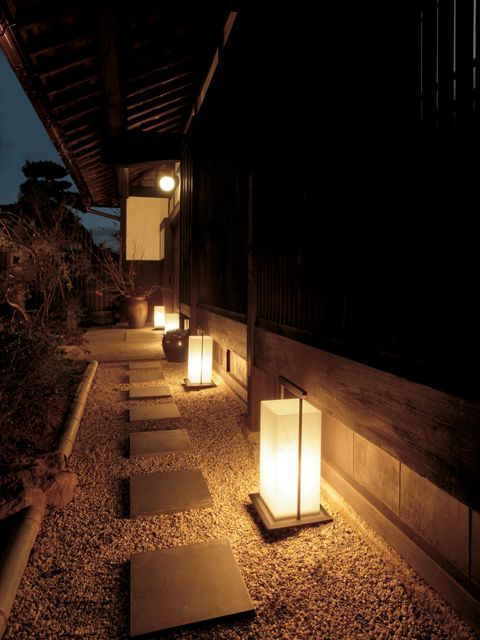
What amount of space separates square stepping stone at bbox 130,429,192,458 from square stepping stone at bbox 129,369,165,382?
2721 mm

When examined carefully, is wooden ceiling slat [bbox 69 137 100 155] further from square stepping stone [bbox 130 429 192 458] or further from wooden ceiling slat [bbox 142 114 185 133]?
square stepping stone [bbox 130 429 192 458]

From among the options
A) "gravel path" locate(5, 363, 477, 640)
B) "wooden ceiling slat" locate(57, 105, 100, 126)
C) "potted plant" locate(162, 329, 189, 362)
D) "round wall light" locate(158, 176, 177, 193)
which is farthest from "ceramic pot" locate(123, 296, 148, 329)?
"gravel path" locate(5, 363, 477, 640)

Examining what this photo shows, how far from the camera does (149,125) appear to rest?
10.2 m

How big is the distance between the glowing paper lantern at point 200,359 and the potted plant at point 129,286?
9.06 m

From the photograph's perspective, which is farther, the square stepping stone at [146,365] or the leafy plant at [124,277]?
the leafy plant at [124,277]

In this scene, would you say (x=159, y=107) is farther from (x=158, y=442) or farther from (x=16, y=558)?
(x=16, y=558)

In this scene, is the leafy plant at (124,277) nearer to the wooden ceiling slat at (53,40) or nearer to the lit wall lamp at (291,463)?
the wooden ceiling slat at (53,40)

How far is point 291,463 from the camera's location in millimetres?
2967

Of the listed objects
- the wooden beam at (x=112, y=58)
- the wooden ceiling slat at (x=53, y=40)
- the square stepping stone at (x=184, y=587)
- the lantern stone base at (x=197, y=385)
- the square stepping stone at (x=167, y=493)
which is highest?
the wooden ceiling slat at (x=53, y=40)

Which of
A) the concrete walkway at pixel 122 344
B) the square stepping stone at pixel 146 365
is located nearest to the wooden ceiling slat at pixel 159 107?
the concrete walkway at pixel 122 344

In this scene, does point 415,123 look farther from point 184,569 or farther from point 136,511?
point 136,511

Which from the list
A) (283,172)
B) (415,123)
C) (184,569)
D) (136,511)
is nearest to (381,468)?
(184,569)

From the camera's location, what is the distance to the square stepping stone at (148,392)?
21.3 feet

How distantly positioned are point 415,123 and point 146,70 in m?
6.79
